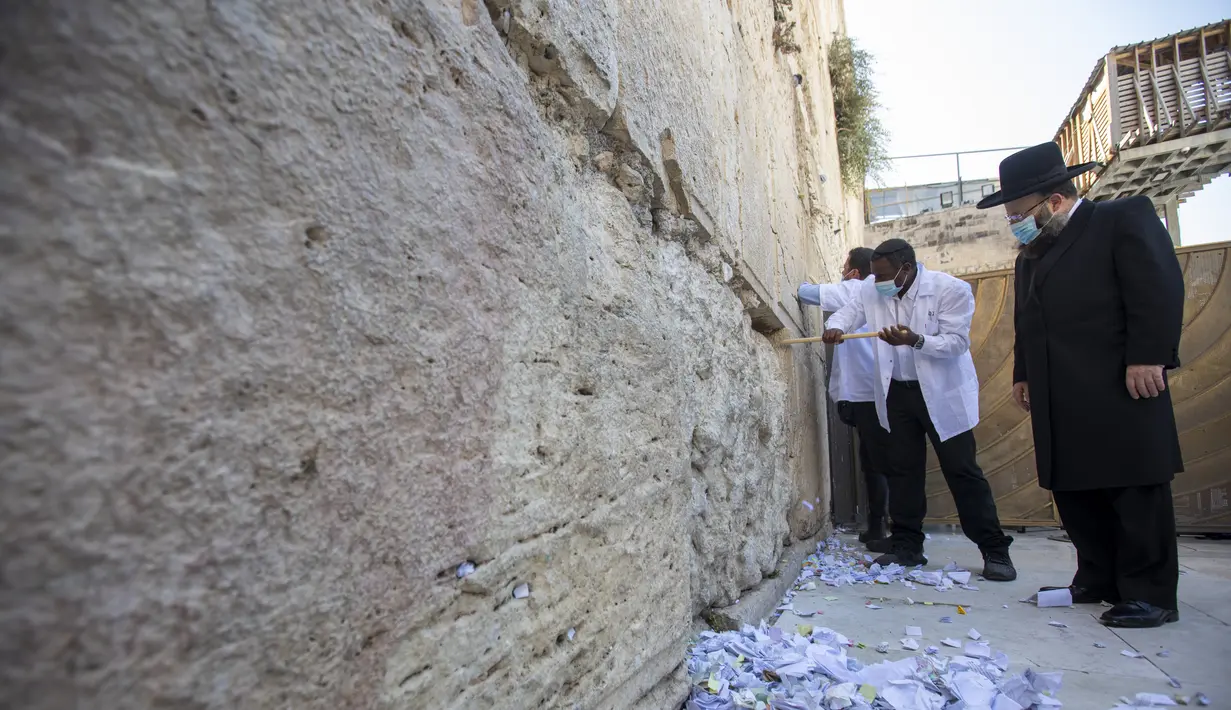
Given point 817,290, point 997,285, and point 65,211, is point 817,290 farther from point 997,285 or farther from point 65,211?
point 65,211

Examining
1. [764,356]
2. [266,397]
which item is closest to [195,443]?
[266,397]

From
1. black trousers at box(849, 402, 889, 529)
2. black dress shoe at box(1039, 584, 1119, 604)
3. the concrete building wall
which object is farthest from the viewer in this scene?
the concrete building wall

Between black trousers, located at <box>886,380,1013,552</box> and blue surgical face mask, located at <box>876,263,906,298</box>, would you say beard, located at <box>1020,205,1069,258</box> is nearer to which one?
blue surgical face mask, located at <box>876,263,906,298</box>

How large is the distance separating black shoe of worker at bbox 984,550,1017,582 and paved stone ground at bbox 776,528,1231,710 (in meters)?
0.04

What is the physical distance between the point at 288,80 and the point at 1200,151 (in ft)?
46.7

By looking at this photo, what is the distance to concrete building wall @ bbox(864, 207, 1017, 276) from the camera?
1162 cm

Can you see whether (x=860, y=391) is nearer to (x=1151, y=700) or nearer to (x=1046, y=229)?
(x=1046, y=229)

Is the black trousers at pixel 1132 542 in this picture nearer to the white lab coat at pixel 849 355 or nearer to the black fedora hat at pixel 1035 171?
the black fedora hat at pixel 1035 171

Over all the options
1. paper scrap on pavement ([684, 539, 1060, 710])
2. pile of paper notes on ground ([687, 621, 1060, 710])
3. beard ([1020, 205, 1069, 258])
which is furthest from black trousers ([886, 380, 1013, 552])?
pile of paper notes on ground ([687, 621, 1060, 710])

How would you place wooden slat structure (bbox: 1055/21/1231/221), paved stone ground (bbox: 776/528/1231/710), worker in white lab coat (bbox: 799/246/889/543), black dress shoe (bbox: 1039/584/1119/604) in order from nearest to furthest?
paved stone ground (bbox: 776/528/1231/710) → black dress shoe (bbox: 1039/584/1119/604) → worker in white lab coat (bbox: 799/246/889/543) → wooden slat structure (bbox: 1055/21/1231/221)

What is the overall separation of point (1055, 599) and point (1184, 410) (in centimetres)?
250

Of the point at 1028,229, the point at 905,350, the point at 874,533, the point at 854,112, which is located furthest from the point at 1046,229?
the point at 854,112

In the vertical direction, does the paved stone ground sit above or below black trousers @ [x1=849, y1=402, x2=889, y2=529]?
below

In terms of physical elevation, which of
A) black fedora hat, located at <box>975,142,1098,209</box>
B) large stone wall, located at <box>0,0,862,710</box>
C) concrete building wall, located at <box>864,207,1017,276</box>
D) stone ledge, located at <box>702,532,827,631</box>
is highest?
concrete building wall, located at <box>864,207,1017,276</box>
